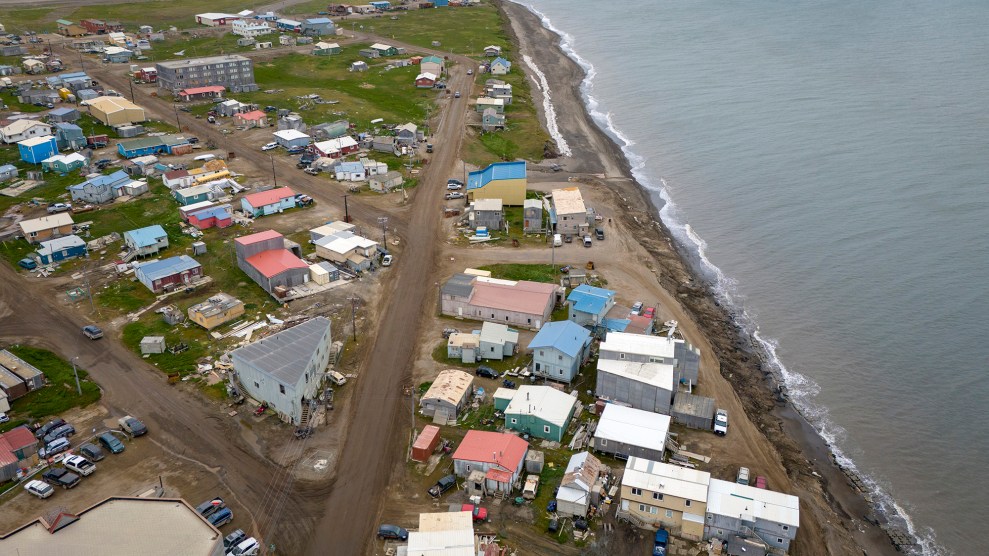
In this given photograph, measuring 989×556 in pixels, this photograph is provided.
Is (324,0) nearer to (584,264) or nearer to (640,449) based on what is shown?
(584,264)

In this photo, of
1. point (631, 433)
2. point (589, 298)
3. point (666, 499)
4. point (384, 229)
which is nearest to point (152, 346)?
point (384, 229)

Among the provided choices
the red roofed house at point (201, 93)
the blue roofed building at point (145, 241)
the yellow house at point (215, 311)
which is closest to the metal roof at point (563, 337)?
the yellow house at point (215, 311)

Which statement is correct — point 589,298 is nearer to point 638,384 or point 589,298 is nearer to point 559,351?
point 559,351

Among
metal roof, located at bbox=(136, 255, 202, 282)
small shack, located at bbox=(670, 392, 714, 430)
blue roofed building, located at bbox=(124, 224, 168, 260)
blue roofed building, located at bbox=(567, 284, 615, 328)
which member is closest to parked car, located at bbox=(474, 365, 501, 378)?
blue roofed building, located at bbox=(567, 284, 615, 328)

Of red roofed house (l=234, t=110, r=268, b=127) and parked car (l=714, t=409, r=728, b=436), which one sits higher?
red roofed house (l=234, t=110, r=268, b=127)

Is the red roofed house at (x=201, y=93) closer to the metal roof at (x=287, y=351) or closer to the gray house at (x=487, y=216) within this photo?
the gray house at (x=487, y=216)

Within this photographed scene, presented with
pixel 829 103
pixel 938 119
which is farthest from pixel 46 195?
pixel 938 119

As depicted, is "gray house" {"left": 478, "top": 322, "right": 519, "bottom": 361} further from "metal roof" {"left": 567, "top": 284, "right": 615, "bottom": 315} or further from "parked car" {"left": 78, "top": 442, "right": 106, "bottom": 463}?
"parked car" {"left": 78, "top": 442, "right": 106, "bottom": 463}
